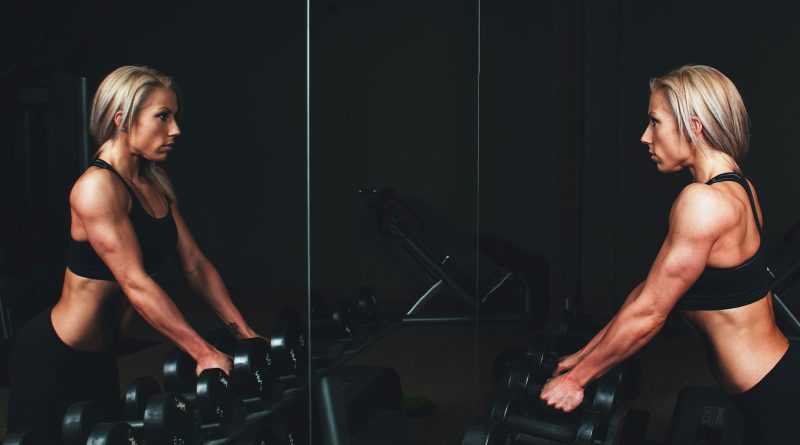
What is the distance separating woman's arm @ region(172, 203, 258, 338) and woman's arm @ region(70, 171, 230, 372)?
0.06 meters

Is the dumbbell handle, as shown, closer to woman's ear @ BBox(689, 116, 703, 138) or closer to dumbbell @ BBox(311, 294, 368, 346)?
dumbbell @ BBox(311, 294, 368, 346)

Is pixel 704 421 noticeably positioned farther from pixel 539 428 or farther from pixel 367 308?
pixel 367 308

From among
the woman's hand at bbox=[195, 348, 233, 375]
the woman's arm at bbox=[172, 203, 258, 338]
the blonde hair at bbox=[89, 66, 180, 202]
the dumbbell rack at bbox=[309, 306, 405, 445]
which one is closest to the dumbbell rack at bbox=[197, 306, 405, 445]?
the dumbbell rack at bbox=[309, 306, 405, 445]

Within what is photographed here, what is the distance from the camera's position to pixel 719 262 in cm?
173

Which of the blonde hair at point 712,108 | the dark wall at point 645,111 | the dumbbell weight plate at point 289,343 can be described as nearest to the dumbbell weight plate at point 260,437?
the dumbbell weight plate at point 289,343

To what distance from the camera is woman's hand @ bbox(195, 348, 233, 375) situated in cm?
129

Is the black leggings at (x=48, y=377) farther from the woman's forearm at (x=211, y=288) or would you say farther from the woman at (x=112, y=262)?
the woman's forearm at (x=211, y=288)

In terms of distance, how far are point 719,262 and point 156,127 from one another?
4.08 ft

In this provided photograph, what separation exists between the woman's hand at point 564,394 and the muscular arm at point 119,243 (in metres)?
1.21

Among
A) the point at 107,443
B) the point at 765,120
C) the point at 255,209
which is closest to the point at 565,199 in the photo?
the point at 765,120

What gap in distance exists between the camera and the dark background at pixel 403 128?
3.24 feet

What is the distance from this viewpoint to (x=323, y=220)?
1.52 meters

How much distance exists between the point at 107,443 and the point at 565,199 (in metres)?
3.16

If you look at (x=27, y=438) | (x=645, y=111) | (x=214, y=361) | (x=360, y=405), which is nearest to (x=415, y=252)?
(x=360, y=405)
